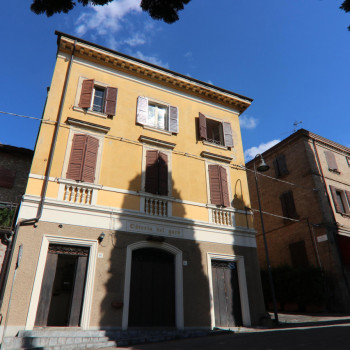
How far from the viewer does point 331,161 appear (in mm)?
19203

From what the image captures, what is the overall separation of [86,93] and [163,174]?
4.41 metres

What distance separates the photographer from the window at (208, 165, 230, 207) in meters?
12.1

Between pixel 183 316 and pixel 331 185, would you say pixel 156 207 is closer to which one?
pixel 183 316

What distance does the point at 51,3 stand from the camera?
4270 mm

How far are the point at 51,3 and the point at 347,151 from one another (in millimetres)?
21369

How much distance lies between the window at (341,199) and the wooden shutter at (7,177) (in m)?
16.7

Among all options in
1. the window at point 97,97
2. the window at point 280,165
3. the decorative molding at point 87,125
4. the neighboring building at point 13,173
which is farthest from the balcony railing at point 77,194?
the window at point 280,165

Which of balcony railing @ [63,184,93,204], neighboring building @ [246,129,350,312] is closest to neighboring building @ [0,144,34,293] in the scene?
balcony railing @ [63,184,93,204]

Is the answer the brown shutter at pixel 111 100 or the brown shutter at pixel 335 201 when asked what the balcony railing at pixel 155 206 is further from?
the brown shutter at pixel 335 201

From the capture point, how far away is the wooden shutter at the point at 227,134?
14.0m

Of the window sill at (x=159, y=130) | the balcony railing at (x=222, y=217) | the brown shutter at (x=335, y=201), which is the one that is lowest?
the balcony railing at (x=222, y=217)

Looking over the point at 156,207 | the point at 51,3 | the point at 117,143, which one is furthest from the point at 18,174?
the point at 51,3

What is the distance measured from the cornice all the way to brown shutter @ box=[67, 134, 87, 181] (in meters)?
4.02

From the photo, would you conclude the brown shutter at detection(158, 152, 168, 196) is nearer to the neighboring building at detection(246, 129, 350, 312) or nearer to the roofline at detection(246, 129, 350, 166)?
the neighboring building at detection(246, 129, 350, 312)
